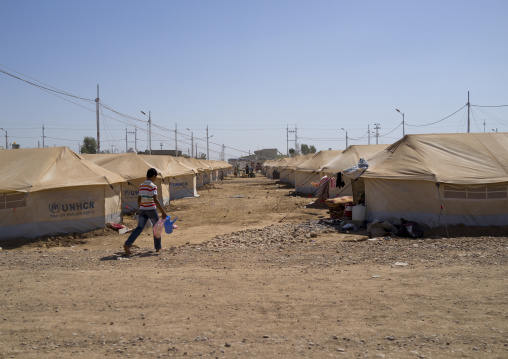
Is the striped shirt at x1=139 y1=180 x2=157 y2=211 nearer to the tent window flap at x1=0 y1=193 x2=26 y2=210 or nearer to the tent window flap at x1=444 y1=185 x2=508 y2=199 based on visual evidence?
the tent window flap at x1=0 y1=193 x2=26 y2=210

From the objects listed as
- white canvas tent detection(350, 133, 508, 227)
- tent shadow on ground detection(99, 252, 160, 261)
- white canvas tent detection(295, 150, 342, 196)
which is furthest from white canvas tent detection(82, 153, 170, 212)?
white canvas tent detection(295, 150, 342, 196)

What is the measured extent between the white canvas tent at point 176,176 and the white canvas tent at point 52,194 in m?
9.18

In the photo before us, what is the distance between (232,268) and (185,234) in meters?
5.57

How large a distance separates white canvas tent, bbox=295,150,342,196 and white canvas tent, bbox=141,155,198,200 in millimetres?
7434

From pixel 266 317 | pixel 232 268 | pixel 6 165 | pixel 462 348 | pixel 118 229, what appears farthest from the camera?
pixel 118 229

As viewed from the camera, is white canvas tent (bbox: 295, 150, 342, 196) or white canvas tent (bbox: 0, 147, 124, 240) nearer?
white canvas tent (bbox: 0, 147, 124, 240)

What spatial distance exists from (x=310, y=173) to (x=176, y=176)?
8.57m

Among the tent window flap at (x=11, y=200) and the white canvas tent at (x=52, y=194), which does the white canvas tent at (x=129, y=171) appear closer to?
the white canvas tent at (x=52, y=194)

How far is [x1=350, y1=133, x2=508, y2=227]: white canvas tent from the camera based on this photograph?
12094 mm

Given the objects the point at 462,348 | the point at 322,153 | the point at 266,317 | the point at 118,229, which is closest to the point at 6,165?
the point at 118,229

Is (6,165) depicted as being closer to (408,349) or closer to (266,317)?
(266,317)

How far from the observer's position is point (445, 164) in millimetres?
12805

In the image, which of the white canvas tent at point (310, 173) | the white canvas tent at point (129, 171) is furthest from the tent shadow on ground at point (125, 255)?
the white canvas tent at point (310, 173)

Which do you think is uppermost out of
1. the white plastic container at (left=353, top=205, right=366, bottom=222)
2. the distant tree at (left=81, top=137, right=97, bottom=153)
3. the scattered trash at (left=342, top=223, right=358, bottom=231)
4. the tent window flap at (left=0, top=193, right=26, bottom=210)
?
the distant tree at (left=81, top=137, right=97, bottom=153)
